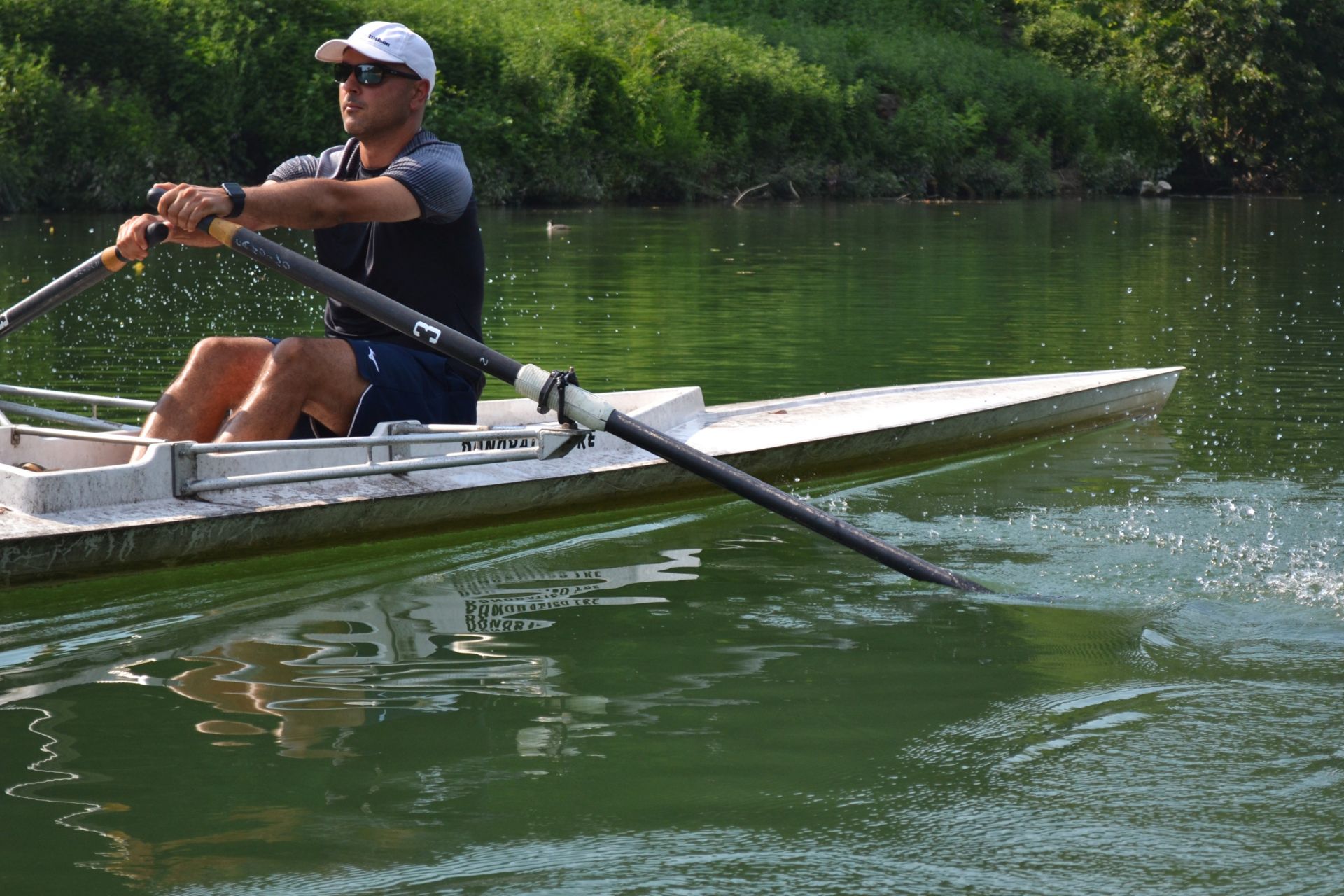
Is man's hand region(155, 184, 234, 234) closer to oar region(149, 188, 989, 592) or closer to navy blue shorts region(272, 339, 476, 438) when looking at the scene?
oar region(149, 188, 989, 592)

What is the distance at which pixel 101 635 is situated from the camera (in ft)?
15.7

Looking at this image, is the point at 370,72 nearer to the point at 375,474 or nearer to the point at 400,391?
the point at 400,391

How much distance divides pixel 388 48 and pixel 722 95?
31.7 meters

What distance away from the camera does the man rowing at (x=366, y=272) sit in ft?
17.4

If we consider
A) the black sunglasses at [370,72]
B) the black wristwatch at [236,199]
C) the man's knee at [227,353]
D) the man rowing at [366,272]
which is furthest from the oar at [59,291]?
the black sunglasses at [370,72]

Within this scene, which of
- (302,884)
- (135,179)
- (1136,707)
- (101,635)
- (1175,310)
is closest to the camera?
(302,884)

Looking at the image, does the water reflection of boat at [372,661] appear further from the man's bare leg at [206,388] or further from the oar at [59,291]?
the oar at [59,291]

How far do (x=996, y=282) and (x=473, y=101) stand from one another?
18.9 meters

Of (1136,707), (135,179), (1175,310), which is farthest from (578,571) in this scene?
(135,179)

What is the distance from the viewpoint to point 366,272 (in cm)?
554

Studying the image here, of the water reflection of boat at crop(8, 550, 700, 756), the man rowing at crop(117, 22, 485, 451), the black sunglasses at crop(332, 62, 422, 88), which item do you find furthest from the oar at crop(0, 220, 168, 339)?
the water reflection of boat at crop(8, 550, 700, 756)

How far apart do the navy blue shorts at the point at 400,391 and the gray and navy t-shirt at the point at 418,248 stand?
0.09 meters

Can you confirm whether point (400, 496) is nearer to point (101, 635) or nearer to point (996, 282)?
point (101, 635)

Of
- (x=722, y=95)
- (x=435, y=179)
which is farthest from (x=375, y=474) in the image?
(x=722, y=95)
